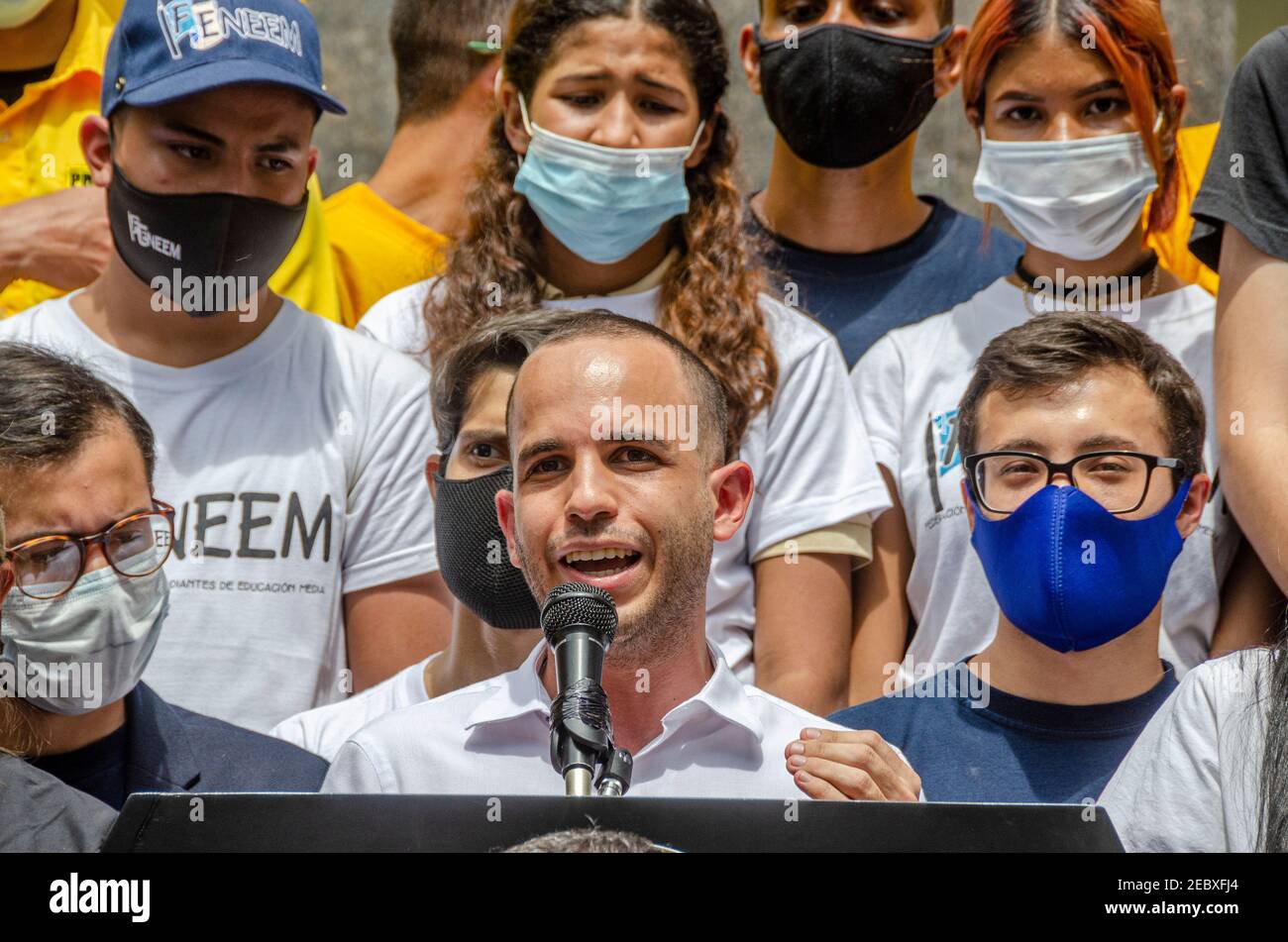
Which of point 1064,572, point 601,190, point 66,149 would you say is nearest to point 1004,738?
point 1064,572

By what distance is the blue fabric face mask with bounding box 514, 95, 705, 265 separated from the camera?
4.13 m

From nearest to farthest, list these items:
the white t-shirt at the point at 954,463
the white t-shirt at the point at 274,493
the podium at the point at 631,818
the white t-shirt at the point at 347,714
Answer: the podium at the point at 631,818
the white t-shirt at the point at 347,714
the white t-shirt at the point at 274,493
the white t-shirt at the point at 954,463

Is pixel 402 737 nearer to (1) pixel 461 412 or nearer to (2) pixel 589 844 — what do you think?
(1) pixel 461 412

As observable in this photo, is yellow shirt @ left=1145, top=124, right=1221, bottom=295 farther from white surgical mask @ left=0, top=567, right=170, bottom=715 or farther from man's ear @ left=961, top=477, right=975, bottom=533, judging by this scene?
white surgical mask @ left=0, top=567, right=170, bottom=715

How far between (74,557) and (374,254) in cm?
176

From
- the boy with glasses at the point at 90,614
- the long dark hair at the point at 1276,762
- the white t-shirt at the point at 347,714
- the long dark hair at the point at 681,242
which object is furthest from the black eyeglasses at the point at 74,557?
the long dark hair at the point at 1276,762

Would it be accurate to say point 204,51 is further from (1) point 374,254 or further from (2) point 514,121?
(1) point 374,254

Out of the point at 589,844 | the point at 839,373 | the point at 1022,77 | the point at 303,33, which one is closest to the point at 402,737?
the point at 589,844

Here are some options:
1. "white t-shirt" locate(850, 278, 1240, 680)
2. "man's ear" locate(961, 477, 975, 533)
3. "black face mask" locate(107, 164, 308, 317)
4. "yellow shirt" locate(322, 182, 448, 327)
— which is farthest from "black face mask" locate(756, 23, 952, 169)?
"black face mask" locate(107, 164, 308, 317)

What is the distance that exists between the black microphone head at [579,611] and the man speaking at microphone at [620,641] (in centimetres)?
57

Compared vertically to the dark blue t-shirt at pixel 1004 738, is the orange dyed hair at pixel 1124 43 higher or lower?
higher

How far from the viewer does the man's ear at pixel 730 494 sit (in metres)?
3.18

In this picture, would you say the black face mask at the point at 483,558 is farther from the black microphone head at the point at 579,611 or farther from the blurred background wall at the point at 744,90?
the blurred background wall at the point at 744,90
